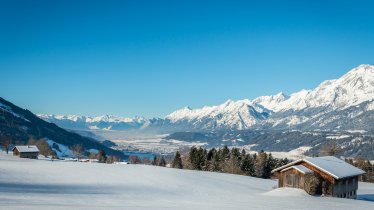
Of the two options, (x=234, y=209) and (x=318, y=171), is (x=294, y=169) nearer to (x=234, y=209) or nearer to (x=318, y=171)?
(x=318, y=171)

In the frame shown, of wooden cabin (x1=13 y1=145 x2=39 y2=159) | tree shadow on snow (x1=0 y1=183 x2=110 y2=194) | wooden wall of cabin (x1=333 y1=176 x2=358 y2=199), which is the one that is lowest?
tree shadow on snow (x1=0 y1=183 x2=110 y2=194)

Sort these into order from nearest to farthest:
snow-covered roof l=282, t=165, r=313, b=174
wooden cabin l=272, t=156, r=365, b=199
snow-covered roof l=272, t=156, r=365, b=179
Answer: snow-covered roof l=282, t=165, r=313, b=174, wooden cabin l=272, t=156, r=365, b=199, snow-covered roof l=272, t=156, r=365, b=179

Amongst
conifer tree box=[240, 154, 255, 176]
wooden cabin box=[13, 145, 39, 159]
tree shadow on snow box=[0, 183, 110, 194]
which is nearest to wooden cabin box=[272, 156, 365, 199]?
tree shadow on snow box=[0, 183, 110, 194]

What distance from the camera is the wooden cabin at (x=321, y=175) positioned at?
195 feet

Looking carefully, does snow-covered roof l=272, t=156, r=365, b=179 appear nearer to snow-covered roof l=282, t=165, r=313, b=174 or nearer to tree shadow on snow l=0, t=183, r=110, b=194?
snow-covered roof l=282, t=165, r=313, b=174

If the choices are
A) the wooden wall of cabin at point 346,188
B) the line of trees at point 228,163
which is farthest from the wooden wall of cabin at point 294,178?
the line of trees at point 228,163

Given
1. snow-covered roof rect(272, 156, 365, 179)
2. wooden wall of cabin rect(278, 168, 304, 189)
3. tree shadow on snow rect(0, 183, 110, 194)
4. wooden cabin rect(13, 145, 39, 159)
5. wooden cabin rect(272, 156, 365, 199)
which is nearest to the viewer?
tree shadow on snow rect(0, 183, 110, 194)

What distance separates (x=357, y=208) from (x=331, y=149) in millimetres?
75397

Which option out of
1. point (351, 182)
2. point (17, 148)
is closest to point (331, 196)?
point (351, 182)

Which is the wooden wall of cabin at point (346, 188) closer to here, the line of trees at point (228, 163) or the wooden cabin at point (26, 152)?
the line of trees at point (228, 163)

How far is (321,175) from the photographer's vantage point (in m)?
60.1

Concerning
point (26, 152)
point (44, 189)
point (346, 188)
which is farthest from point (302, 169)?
point (26, 152)

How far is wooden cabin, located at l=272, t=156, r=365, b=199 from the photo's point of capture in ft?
195

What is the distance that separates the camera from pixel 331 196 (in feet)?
193
